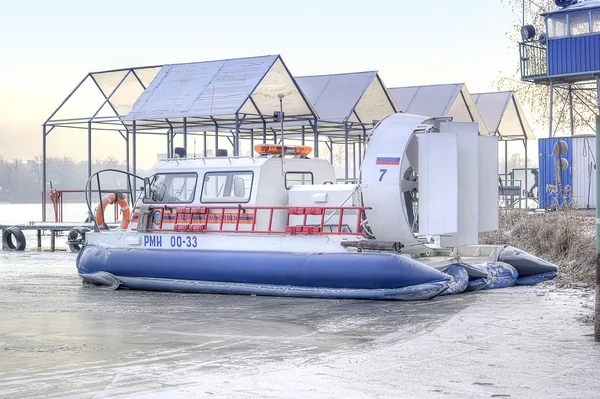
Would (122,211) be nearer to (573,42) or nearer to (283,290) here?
(283,290)

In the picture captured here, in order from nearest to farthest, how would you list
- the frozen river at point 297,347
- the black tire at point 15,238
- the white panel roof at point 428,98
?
the frozen river at point 297,347 → the black tire at point 15,238 → the white panel roof at point 428,98

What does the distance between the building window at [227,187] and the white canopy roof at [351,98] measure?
11.0m

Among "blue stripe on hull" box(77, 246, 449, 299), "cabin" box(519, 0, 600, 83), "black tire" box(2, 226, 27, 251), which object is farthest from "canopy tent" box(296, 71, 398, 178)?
"blue stripe on hull" box(77, 246, 449, 299)

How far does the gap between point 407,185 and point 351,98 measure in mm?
13159

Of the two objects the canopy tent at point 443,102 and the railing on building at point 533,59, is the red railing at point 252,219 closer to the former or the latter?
the canopy tent at point 443,102

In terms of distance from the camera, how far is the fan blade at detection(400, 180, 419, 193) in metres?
14.3

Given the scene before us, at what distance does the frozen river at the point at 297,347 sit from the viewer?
768 centimetres

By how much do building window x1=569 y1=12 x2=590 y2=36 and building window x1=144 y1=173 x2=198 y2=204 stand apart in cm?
1940

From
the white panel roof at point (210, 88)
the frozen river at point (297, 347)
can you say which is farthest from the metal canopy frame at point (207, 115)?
the frozen river at point (297, 347)

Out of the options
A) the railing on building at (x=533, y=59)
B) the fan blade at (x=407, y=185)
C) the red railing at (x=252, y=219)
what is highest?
the railing on building at (x=533, y=59)

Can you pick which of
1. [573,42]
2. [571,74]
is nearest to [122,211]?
[571,74]

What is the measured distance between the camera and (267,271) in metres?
14.1

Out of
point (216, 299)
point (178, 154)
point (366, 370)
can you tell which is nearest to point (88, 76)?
point (178, 154)

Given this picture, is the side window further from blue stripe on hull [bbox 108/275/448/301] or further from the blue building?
the blue building
